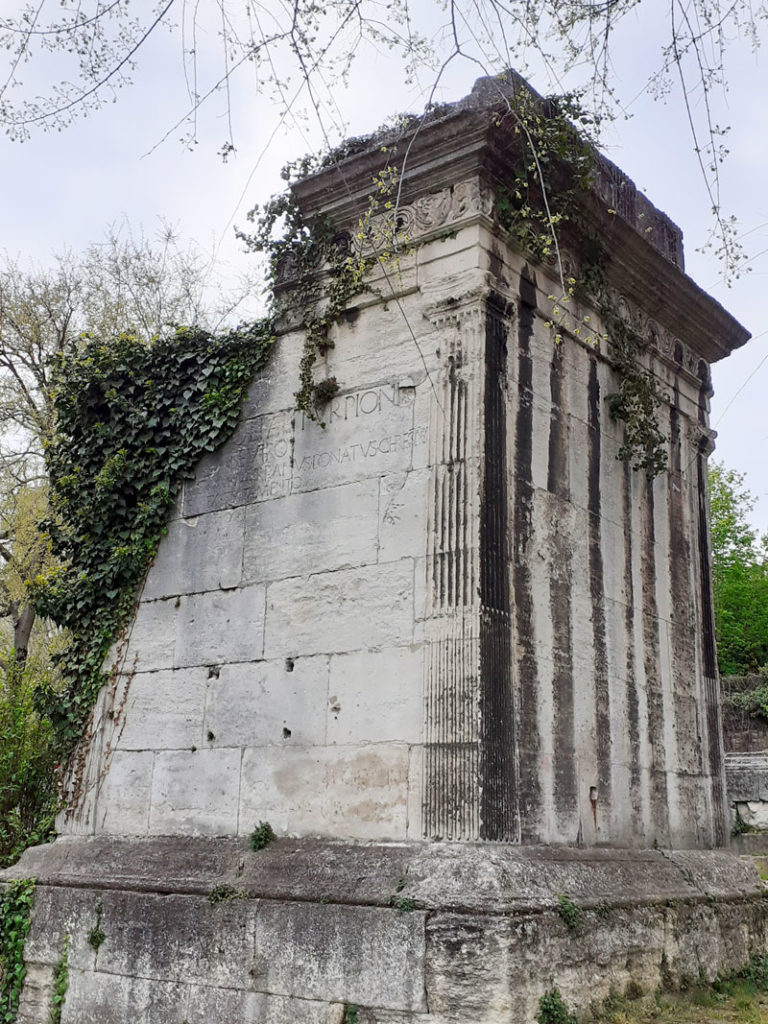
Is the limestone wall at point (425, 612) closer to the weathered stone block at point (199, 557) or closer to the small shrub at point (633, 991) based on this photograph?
the weathered stone block at point (199, 557)

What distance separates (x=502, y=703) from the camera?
6.08 metres

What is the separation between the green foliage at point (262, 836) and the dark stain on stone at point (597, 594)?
A: 7.25ft

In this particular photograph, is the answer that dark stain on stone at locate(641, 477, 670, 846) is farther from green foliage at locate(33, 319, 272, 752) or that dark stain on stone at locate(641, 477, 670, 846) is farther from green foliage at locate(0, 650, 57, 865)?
green foliage at locate(0, 650, 57, 865)

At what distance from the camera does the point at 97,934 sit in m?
6.80

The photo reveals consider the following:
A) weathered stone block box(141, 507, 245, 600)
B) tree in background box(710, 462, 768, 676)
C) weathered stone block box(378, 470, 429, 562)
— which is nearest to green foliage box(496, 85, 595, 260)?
weathered stone block box(378, 470, 429, 562)

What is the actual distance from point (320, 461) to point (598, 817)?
3034 millimetres

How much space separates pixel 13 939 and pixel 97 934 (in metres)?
0.88

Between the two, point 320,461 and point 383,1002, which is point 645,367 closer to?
point 320,461

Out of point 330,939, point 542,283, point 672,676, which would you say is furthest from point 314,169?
point 330,939

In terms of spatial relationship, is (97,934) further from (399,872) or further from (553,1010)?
(553,1010)

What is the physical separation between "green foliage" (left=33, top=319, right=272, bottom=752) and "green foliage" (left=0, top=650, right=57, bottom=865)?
66 cm

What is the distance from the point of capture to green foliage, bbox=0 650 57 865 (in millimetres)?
8078

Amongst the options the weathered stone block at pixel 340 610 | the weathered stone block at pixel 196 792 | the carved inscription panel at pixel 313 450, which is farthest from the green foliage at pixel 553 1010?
the carved inscription panel at pixel 313 450

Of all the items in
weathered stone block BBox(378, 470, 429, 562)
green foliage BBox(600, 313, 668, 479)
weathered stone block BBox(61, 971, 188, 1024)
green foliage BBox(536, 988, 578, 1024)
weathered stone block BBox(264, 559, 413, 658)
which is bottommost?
weathered stone block BBox(61, 971, 188, 1024)
